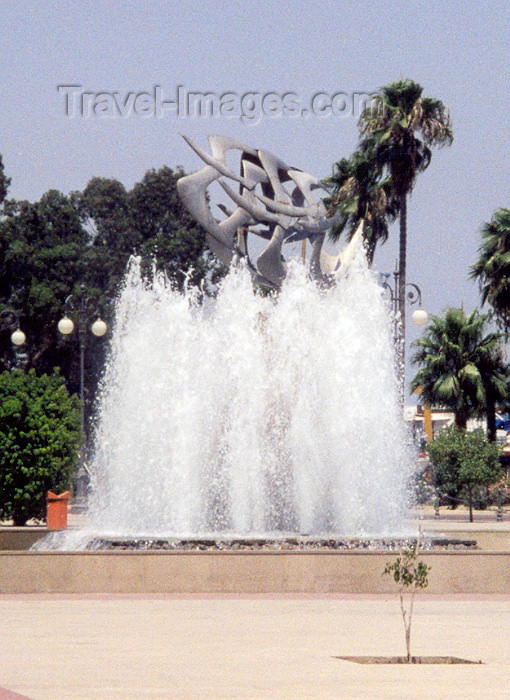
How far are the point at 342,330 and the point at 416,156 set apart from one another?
24771 mm

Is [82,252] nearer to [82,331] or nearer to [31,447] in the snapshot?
[82,331]

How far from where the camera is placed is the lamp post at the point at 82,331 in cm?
3881

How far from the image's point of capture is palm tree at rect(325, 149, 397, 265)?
159 feet

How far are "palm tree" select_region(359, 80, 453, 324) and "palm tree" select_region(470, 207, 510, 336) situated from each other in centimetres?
348

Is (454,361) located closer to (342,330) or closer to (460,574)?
(342,330)

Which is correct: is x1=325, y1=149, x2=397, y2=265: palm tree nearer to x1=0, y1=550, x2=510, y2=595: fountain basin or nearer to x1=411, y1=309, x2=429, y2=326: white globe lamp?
x1=411, y1=309, x2=429, y2=326: white globe lamp

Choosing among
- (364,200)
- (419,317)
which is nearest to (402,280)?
(364,200)

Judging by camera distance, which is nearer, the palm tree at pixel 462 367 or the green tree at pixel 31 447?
the green tree at pixel 31 447

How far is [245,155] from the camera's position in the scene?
104ft

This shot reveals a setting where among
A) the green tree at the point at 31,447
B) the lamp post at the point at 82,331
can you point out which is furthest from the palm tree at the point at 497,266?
the green tree at the point at 31,447
